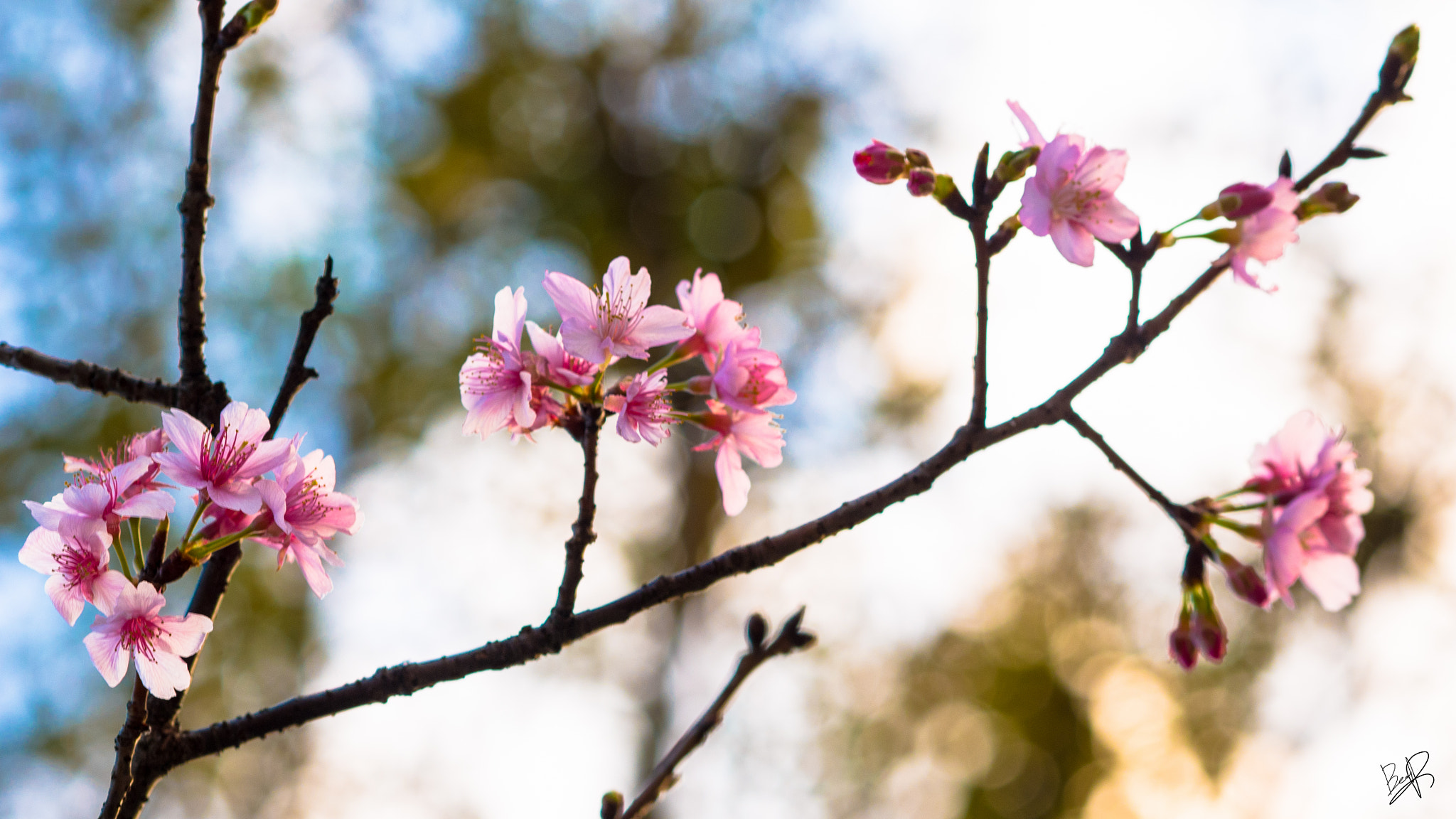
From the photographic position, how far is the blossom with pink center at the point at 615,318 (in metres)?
0.98

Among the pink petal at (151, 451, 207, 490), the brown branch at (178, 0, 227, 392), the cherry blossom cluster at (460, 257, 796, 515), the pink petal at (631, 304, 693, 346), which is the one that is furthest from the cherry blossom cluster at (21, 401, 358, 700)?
the pink petal at (631, 304, 693, 346)

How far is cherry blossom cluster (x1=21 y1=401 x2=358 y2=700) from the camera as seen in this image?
33.4 inches

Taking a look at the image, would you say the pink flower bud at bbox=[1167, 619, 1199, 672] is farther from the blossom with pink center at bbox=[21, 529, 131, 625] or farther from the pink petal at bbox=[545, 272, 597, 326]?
the blossom with pink center at bbox=[21, 529, 131, 625]

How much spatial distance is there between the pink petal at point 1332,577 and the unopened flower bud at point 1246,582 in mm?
81

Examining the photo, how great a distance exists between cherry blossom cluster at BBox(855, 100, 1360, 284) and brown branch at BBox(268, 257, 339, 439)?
2.10 feet

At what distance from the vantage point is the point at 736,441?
1.17 meters

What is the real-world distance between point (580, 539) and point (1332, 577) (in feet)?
3.06

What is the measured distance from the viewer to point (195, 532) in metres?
0.95

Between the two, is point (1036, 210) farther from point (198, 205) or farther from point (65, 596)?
point (65, 596)

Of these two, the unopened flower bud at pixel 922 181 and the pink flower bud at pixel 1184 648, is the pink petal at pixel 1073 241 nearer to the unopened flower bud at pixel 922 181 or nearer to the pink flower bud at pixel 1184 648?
the unopened flower bud at pixel 922 181

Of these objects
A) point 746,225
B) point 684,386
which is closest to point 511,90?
point 746,225

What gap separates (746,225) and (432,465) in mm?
4387

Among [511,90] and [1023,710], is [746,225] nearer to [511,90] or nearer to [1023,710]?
[511,90]

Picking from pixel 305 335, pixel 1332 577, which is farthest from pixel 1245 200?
pixel 305 335
